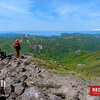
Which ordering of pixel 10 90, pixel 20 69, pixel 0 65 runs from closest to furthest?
pixel 10 90 → pixel 20 69 → pixel 0 65

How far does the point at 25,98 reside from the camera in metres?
9.18

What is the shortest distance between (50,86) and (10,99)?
5.20 metres

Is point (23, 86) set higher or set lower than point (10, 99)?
higher

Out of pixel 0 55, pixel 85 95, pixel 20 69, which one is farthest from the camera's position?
pixel 0 55

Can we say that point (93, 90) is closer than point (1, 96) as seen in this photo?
No

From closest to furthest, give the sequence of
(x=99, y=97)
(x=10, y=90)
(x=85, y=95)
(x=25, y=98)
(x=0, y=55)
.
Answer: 1. (x=25, y=98)
2. (x=10, y=90)
3. (x=99, y=97)
4. (x=85, y=95)
5. (x=0, y=55)

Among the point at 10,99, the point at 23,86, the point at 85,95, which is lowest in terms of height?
the point at 85,95

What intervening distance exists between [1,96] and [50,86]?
5894 millimetres

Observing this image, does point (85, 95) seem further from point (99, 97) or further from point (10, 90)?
point (10, 90)

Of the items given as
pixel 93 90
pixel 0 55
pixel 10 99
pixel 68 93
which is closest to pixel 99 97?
pixel 93 90

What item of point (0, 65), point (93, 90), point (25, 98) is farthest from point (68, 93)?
point (0, 65)

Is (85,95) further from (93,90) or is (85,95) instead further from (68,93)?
(68,93)

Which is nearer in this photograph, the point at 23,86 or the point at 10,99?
the point at 10,99

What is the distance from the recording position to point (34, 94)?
9.27 m
